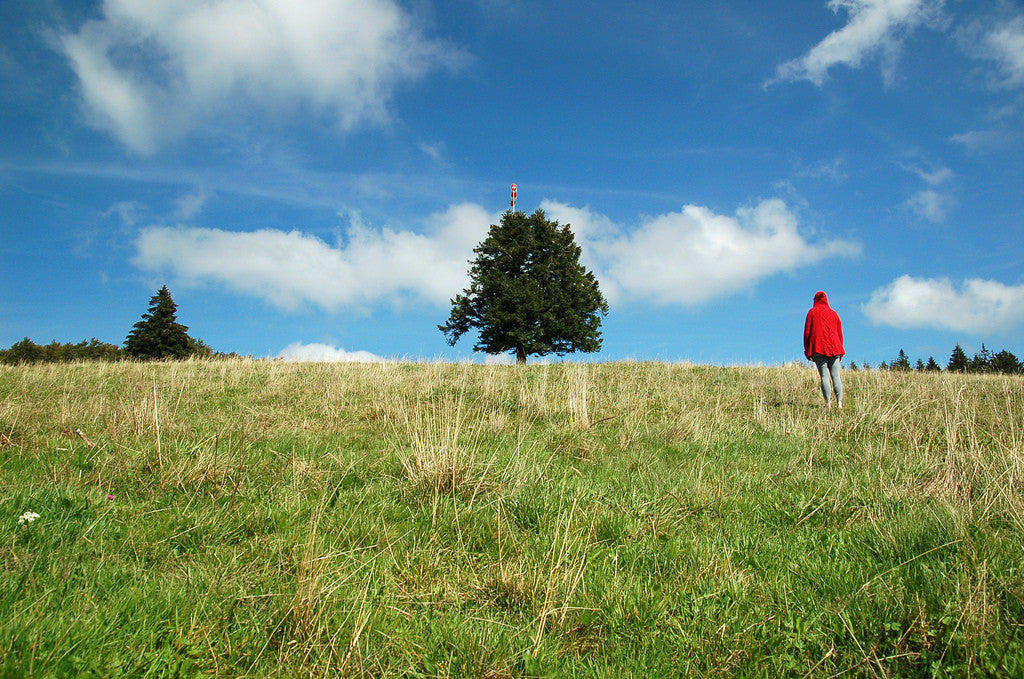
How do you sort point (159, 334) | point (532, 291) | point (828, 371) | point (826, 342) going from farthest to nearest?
1. point (159, 334)
2. point (532, 291)
3. point (828, 371)
4. point (826, 342)

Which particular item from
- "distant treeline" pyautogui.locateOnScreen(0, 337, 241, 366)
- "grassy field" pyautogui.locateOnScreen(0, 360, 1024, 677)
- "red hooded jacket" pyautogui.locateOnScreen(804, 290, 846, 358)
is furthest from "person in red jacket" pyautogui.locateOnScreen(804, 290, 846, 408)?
"distant treeline" pyautogui.locateOnScreen(0, 337, 241, 366)

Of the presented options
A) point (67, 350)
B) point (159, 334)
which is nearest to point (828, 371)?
point (159, 334)

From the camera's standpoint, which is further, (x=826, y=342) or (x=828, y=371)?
(x=828, y=371)

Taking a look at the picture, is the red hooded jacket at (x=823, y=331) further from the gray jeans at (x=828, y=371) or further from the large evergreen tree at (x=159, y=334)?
the large evergreen tree at (x=159, y=334)

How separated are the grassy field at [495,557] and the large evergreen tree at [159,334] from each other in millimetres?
47012

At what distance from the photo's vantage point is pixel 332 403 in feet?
29.8

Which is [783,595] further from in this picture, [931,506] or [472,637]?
[931,506]

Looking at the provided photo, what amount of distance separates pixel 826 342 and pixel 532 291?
2143 centimetres

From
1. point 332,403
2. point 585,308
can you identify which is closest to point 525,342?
point 585,308

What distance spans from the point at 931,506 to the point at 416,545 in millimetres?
4031

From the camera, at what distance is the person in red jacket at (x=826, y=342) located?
10609 millimetres

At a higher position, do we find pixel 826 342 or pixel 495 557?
pixel 826 342

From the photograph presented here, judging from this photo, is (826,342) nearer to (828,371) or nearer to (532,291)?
(828,371)

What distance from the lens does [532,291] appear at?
3123cm
